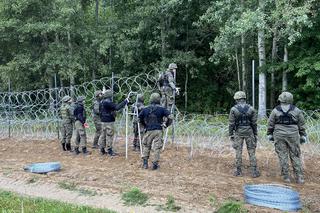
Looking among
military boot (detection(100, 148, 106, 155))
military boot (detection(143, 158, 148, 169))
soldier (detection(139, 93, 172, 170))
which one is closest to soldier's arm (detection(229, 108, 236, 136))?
soldier (detection(139, 93, 172, 170))

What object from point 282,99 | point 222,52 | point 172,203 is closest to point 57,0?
point 222,52

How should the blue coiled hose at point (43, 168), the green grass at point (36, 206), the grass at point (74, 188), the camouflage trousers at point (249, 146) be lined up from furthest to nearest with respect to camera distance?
the blue coiled hose at point (43, 168) → the camouflage trousers at point (249, 146) → the grass at point (74, 188) → the green grass at point (36, 206)

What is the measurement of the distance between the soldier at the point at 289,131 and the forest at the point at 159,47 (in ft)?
29.0

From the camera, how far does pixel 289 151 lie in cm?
960

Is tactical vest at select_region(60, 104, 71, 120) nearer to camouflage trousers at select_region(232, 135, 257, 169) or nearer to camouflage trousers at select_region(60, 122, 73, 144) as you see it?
camouflage trousers at select_region(60, 122, 73, 144)

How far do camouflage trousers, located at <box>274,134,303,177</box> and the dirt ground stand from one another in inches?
13.0

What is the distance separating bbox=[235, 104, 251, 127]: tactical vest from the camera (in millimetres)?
9812

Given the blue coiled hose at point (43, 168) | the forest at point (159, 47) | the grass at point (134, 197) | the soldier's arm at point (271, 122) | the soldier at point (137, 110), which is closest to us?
the grass at point (134, 197)

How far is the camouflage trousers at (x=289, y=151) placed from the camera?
372 inches

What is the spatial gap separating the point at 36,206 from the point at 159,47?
16550 millimetres

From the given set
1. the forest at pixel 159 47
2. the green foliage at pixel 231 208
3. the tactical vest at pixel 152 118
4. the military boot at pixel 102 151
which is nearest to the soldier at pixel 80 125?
the military boot at pixel 102 151

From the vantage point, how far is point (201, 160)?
38.3 feet

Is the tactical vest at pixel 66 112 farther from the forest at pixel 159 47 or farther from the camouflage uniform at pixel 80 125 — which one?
the forest at pixel 159 47

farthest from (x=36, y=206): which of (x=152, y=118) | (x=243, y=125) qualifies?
(x=243, y=125)
